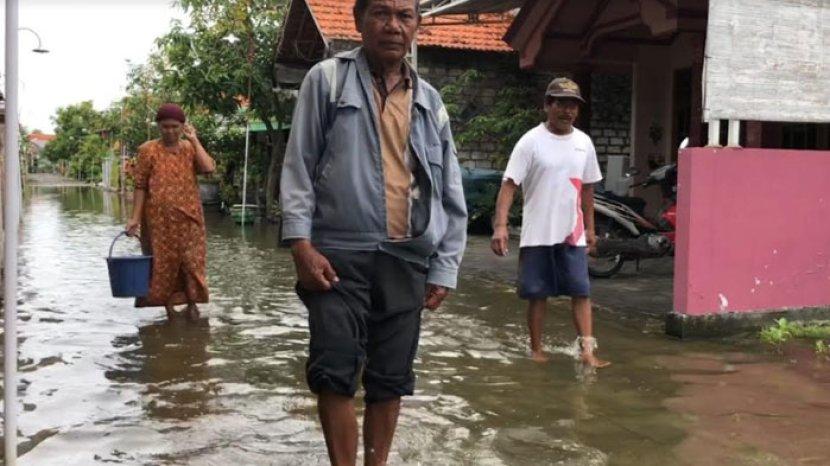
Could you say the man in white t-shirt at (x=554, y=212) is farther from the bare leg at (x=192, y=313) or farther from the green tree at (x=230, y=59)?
the green tree at (x=230, y=59)

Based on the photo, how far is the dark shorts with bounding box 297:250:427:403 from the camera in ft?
9.59

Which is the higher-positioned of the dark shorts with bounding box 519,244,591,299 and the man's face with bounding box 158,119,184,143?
the man's face with bounding box 158,119,184,143

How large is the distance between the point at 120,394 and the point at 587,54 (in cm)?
819

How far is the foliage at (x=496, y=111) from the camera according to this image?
46.6 ft

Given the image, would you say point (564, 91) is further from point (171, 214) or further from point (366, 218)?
point (171, 214)

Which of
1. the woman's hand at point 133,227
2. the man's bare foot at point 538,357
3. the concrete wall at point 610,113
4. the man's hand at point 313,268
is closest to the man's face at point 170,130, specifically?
the woman's hand at point 133,227

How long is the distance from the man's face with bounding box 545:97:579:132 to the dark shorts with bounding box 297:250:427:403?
2383 millimetres

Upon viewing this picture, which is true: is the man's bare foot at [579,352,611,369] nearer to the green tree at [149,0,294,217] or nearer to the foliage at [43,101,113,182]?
the green tree at [149,0,294,217]

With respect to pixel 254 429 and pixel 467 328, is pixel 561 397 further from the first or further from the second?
pixel 467 328

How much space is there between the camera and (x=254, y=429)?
3.94 meters

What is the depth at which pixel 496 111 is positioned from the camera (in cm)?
1500

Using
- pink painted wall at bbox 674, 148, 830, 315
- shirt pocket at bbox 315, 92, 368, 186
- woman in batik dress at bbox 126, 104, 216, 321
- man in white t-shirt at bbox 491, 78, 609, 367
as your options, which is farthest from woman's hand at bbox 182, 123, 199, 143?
shirt pocket at bbox 315, 92, 368, 186

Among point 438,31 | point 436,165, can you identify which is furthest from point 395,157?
point 438,31

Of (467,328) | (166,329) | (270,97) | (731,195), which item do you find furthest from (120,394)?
(270,97)
